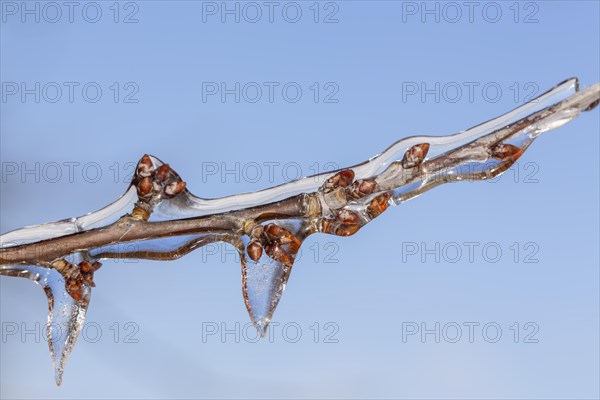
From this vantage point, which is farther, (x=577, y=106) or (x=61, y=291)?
(x=61, y=291)

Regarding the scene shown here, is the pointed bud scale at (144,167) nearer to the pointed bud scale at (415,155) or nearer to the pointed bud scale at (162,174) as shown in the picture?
the pointed bud scale at (162,174)

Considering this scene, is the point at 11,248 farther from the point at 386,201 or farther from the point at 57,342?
the point at 386,201

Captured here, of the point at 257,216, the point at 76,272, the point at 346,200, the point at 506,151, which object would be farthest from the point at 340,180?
the point at 76,272

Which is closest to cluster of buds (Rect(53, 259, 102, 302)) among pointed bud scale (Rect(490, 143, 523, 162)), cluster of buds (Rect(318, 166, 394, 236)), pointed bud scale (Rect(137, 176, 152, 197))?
pointed bud scale (Rect(137, 176, 152, 197))

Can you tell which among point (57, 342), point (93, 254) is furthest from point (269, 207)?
point (57, 342)

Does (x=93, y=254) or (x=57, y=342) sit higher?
(x=93, y=254)

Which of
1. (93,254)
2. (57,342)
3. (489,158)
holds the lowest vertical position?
(57,342)

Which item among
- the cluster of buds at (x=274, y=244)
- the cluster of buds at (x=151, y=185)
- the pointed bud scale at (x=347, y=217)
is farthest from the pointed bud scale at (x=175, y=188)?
the pointed bud scale at (x=347, y=217)

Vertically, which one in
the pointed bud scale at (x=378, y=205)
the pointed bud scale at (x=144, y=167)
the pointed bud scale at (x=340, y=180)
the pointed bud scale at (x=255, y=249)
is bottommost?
the pointed bud scale at (x=255, y=249)
